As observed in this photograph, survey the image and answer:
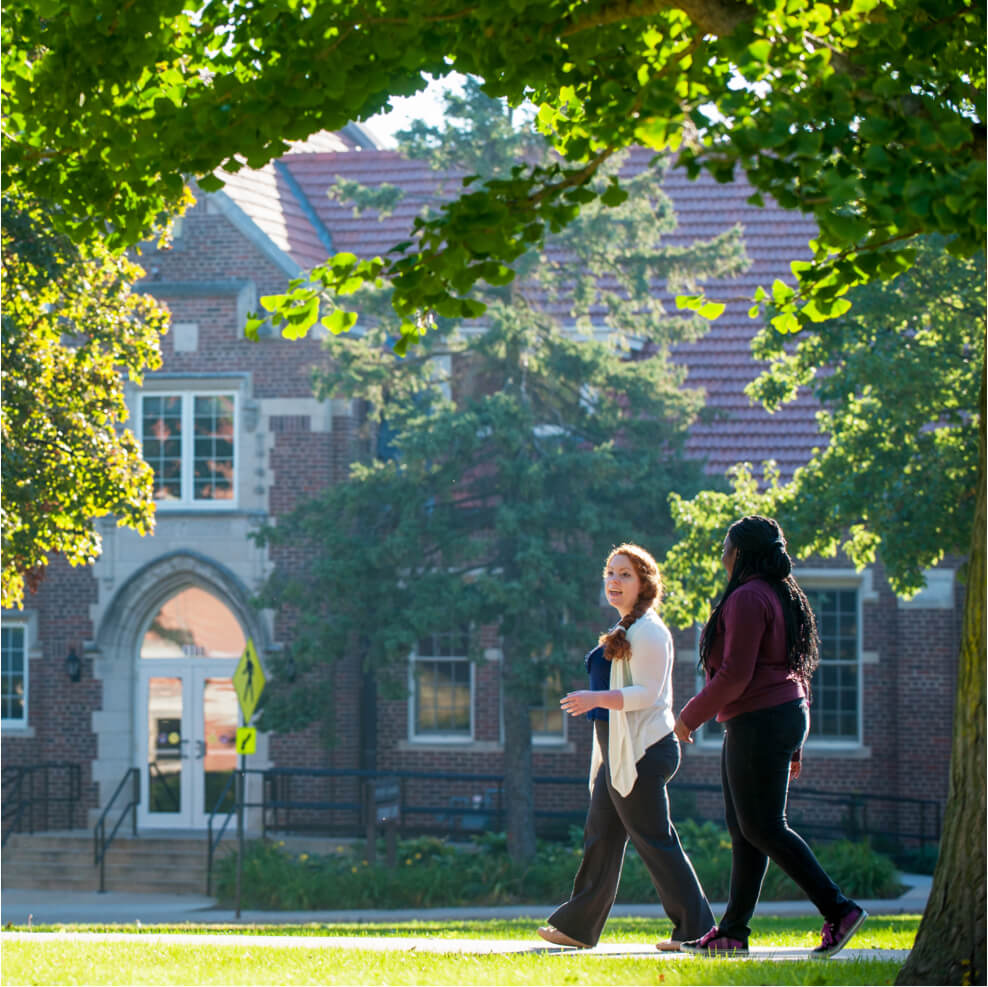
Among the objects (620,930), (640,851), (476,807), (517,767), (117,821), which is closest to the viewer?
(640,851)

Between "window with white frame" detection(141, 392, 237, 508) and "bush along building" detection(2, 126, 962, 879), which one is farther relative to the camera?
"window with white frame" detection(141, 392, 237, 508)

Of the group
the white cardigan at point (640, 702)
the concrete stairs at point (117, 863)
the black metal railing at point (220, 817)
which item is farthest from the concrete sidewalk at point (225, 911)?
the white cardigan at point (640, 702)

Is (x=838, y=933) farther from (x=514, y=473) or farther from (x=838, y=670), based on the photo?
(x=838, y=670)

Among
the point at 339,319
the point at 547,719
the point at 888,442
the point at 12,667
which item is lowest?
the point at 547,719

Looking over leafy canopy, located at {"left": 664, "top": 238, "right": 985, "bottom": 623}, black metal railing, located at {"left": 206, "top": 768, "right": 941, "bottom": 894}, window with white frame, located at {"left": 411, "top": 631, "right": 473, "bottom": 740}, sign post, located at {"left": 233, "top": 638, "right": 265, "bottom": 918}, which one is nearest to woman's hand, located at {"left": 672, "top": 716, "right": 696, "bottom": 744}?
leafy canopy, located at {"left": 664, "top": 238, "right": 985, "bottom": 623}

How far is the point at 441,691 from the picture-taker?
22812 mm

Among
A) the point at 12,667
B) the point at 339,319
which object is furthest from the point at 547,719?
the point at 339,319

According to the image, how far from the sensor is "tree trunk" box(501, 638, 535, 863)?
19.0 metres

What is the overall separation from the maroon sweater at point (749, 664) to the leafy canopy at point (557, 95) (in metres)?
1.31

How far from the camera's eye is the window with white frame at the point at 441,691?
74.4ft

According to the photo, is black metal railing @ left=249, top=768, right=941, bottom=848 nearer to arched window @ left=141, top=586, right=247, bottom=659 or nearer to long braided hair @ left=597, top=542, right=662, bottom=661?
arched window @ left=141, top=586, right=247, bottom=659

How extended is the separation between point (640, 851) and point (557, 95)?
11.4ft

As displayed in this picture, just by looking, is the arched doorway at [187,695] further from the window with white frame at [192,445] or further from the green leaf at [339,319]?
the green leaf at [339,319]

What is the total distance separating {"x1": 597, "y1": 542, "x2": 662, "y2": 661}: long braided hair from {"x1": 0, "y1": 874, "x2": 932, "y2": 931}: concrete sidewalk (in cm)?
857
